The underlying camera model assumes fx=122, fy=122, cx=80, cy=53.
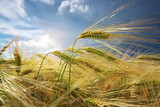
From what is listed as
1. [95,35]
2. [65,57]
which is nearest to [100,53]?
[95,35]

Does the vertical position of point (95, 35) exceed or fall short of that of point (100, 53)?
it exceeds it

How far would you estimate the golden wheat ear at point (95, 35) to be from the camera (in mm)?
1067

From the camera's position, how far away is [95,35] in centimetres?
113

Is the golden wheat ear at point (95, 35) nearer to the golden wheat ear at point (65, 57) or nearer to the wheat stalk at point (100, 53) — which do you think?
the wheat stalk at point (100, 53)

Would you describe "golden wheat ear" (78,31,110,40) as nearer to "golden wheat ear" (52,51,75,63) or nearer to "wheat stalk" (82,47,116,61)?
"wheat stalk" (82,47,116,61)

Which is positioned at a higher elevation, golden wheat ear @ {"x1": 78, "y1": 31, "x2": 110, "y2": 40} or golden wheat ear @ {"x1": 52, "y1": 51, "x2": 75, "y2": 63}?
golden wheat ear @ {"x1": 78, "y1": 31, "x2": 110, "y2": 40}

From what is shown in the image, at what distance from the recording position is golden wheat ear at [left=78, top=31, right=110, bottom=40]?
107 centimetres

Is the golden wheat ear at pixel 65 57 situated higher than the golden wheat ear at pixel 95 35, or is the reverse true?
the golden wheat ear at pixel 95 35

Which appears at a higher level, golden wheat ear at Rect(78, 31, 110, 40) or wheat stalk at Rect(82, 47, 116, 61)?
golden wheat ear at Rect(78, 31, 110, 40)

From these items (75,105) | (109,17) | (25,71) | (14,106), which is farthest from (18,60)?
(109,17)

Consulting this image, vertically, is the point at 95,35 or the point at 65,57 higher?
the point at 95,35

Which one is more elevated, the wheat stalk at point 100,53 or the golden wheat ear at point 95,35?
the golden wheat ear at point 95,35

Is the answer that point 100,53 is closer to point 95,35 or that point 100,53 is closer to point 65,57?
point 95,35

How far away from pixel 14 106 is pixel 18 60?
73cm
